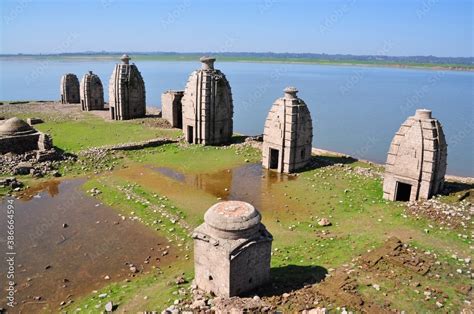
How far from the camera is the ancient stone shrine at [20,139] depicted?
26.3 metres

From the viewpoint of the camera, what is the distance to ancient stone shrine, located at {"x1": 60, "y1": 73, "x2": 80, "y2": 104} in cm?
5019

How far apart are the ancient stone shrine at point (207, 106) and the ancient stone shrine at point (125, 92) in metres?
10.8

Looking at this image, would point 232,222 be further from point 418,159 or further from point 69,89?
point 69,89

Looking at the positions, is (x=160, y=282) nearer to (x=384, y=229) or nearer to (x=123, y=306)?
(x=123, y=306)

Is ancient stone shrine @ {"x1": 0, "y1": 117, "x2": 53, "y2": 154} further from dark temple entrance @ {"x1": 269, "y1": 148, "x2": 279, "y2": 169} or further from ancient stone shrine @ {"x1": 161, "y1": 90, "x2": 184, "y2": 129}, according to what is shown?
dark temple entrance @ {"x1": 269, "y1": 148, "x2": 279, "y2": 169}

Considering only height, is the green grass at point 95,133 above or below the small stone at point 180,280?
above

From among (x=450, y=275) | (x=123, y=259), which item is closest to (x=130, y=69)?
(x=123, y=259)

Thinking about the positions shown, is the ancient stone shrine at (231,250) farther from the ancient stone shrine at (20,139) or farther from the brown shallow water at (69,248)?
the ancient stone shrine at (20,139)

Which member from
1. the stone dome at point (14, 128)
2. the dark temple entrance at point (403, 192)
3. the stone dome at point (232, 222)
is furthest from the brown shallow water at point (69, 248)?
the dark temple entrance at point (403, 192)

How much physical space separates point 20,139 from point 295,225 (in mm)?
20498

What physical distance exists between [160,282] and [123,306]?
1.56 m

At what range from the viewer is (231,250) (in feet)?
34.2

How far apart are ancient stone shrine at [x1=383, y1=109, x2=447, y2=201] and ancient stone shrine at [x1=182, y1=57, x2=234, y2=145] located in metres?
14.9

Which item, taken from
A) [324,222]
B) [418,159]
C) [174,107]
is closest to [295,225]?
[324,222]
